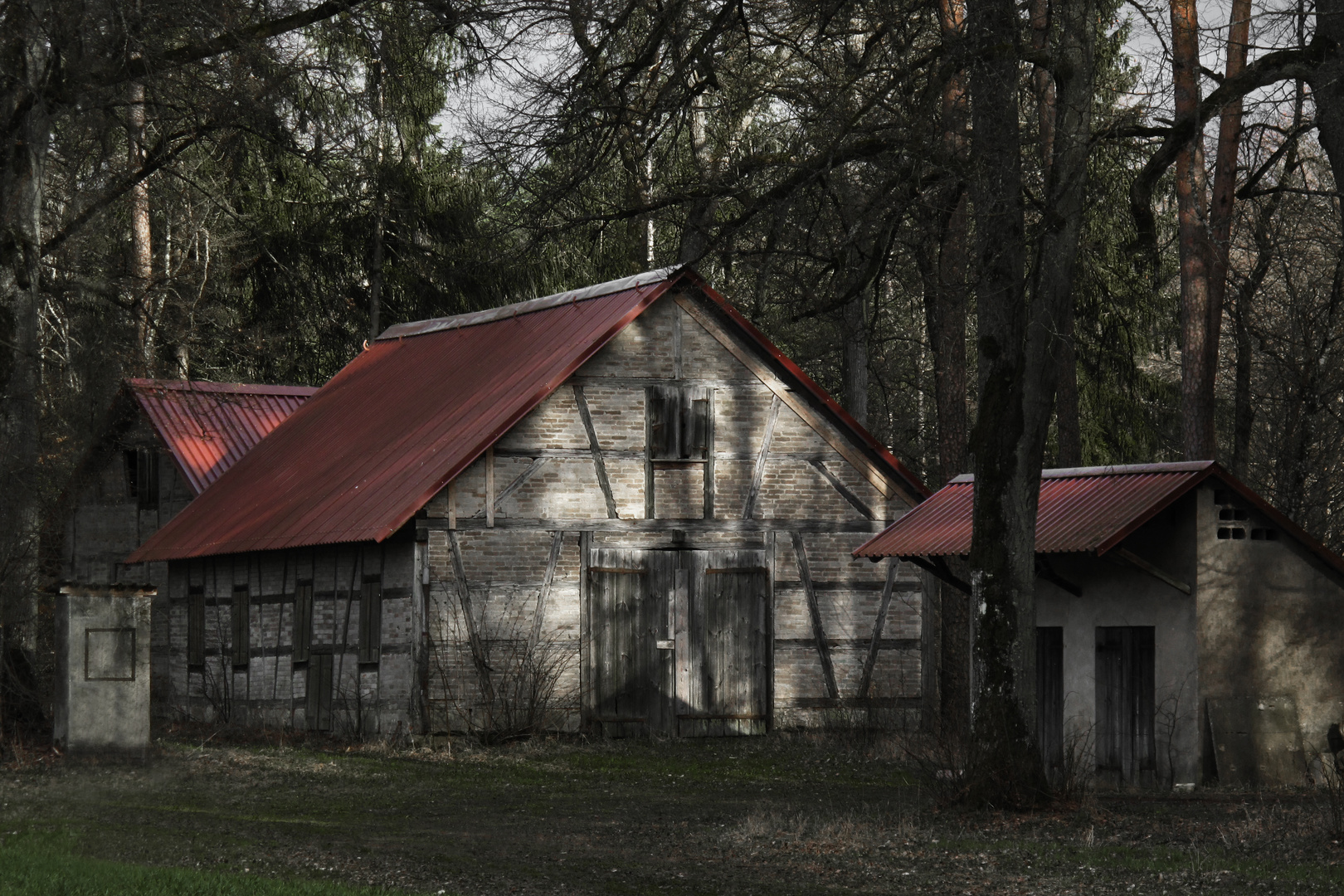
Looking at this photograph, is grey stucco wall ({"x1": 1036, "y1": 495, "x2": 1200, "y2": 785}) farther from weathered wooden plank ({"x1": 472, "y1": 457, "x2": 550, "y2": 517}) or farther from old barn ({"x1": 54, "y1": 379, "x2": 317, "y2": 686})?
old barn ({"x1": 54, "y1": 379, "x2": 317, "y2": 686})

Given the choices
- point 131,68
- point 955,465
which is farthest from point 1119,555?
point 131,68

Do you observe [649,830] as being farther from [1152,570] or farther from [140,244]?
[140,244]

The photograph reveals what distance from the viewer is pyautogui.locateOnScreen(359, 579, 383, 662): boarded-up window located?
72.3 ft

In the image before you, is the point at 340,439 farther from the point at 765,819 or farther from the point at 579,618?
the point at 765,819

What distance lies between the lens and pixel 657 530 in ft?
73.4

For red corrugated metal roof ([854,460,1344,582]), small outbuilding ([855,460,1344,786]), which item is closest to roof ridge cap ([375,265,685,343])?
red corrugated metal roof ([854,460,1344,582])

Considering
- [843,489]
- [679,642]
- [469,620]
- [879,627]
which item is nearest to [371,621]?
[469,620]

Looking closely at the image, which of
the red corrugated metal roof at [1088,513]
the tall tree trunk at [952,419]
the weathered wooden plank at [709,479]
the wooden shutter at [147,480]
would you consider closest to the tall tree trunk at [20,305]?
the weathered wooden plank at [709,479]

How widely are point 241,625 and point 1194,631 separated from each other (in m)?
14.5

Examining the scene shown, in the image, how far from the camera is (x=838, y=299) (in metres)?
15.1

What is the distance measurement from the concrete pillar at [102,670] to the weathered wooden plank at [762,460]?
8.05 meters

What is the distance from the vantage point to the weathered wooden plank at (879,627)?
22.9 m

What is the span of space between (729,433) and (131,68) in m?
8.76

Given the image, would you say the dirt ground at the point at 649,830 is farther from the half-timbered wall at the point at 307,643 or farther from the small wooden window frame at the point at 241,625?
the small wooden window frame at the point at 241,625
